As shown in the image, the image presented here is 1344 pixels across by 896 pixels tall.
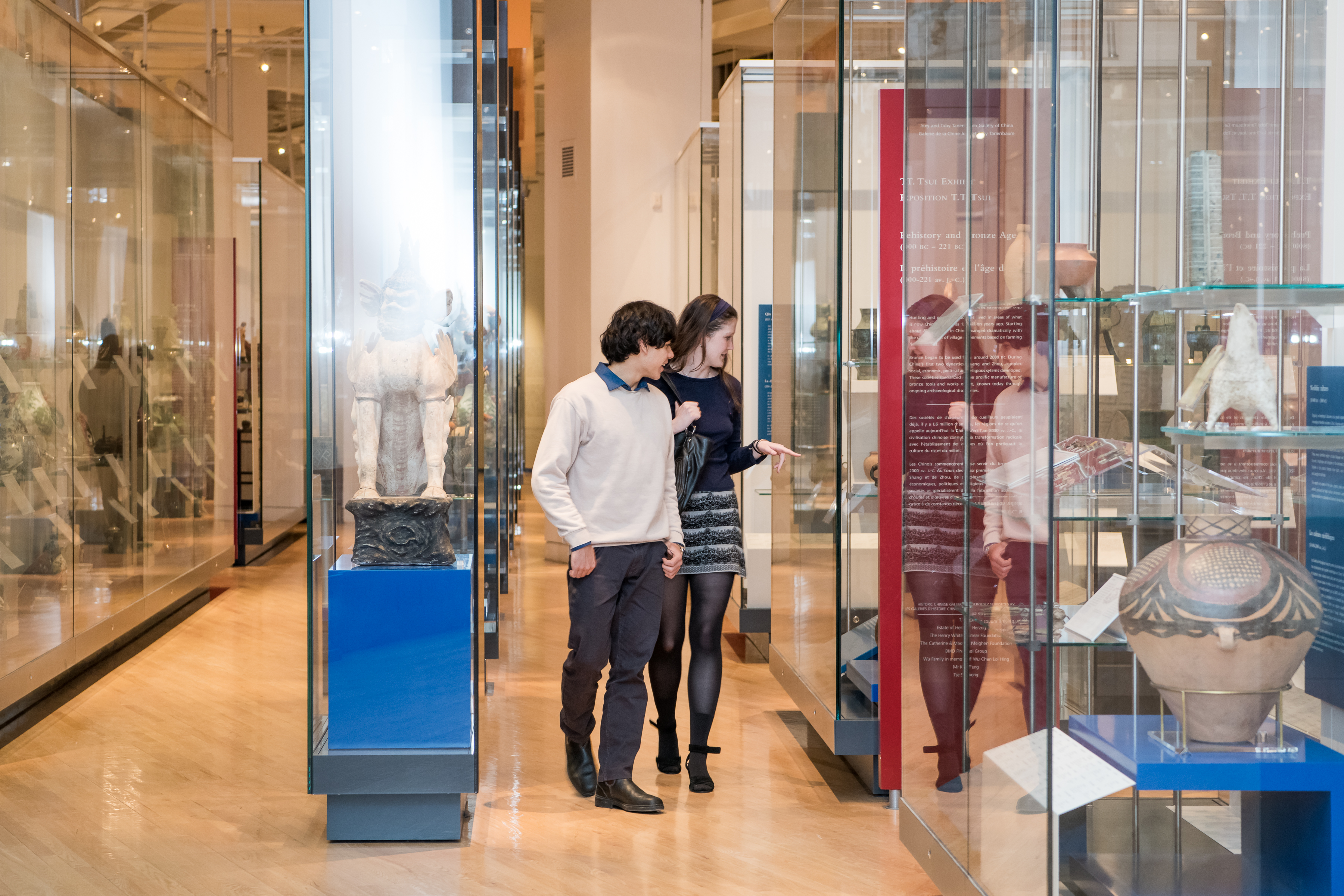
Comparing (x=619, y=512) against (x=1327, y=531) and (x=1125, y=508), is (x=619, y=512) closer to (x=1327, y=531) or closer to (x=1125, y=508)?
(x=1125, y=508)

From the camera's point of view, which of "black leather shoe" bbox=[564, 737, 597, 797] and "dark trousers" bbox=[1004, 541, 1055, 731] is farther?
"black leather shoe" bbox=[564, 737, 597, 797]

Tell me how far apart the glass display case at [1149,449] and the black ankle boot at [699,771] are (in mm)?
1458

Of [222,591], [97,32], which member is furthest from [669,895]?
[222,591]

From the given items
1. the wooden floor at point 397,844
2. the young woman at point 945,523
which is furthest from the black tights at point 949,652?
the wooden floor at point 397,844

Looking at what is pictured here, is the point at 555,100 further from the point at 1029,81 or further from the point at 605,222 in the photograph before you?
the point at 1029,81

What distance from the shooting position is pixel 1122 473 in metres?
2.22

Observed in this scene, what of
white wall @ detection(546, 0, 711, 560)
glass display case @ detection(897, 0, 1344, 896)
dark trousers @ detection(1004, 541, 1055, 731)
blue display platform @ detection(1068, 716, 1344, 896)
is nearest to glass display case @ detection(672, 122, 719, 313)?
white wall @ detection(546, 0, 711, 560)

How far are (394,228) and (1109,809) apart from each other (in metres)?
2.38

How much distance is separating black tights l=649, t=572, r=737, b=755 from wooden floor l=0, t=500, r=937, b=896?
27 cm

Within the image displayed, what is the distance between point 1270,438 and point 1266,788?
61 centimetres

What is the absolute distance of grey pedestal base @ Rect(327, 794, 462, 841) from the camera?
11.2 ft

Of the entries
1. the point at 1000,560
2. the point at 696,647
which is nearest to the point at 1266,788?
the point at 1000,560

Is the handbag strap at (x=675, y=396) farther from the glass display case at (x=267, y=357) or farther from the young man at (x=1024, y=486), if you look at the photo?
the glass display case at (x=267, y=357)

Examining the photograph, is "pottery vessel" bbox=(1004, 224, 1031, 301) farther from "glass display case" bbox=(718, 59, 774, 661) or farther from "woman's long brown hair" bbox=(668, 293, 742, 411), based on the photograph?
"glass display case" bbox=(718, 59, 774, 661)
